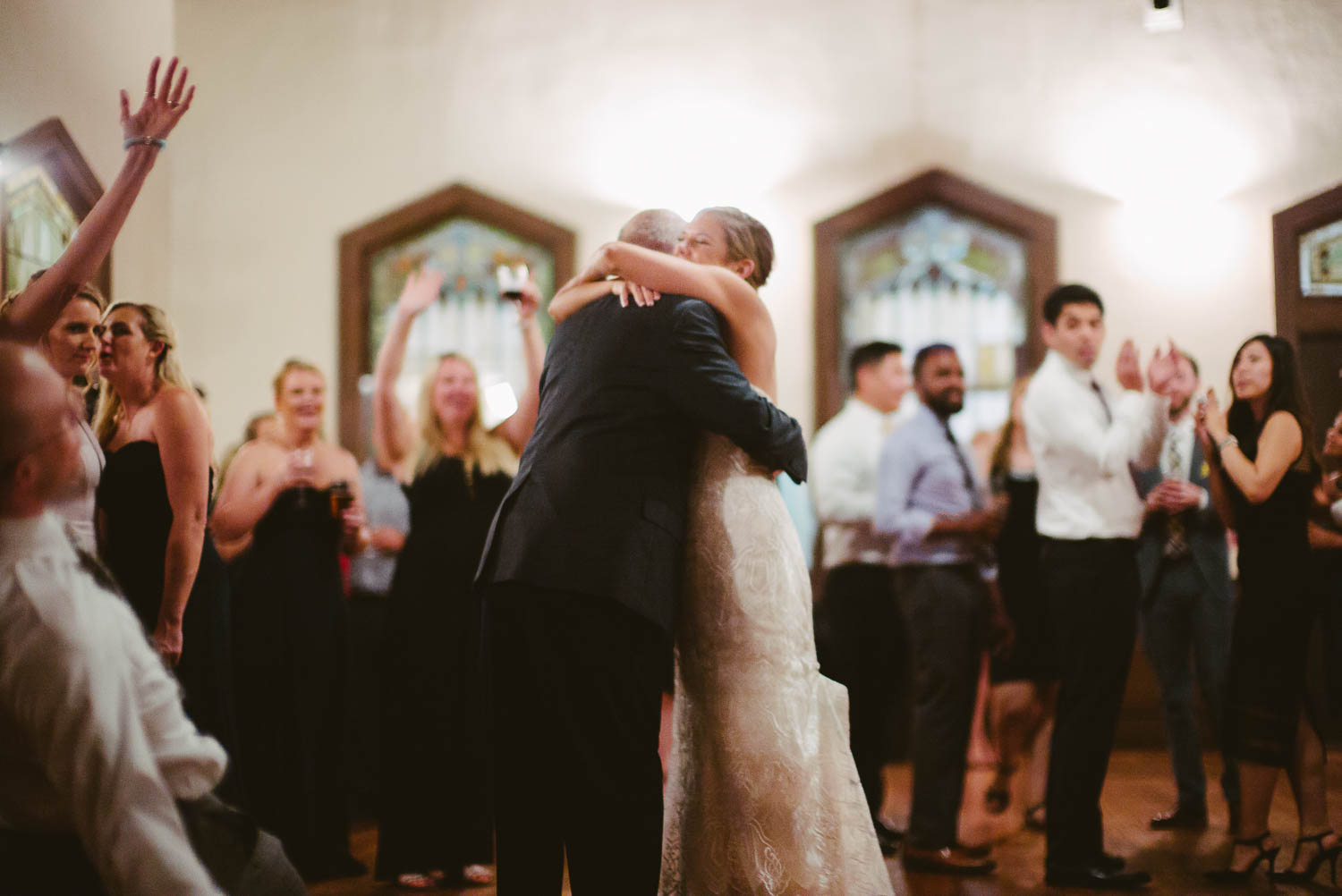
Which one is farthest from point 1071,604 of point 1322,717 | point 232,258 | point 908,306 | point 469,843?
point 232,258

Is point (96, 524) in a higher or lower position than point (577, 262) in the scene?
lower

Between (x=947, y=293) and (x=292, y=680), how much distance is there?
4096mm

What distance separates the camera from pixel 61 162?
1964 mm

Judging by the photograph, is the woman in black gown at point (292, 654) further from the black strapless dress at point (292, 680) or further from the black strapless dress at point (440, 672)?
the black strapless dress at point (440, 672)

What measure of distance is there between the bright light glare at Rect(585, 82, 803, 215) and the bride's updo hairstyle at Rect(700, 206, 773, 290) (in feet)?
12.1

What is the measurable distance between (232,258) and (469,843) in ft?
12.1

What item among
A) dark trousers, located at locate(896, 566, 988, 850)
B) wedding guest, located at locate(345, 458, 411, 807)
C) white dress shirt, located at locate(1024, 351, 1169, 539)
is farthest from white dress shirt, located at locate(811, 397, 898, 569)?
wedding guest, located at locate(345, 458, 411, 807)

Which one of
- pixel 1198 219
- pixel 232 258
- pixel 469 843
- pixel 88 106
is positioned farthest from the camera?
pixel 232 258

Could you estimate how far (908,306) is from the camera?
238 inches

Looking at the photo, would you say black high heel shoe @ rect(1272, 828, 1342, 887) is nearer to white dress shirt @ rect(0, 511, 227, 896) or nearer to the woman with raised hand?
white dress shirt @ rect(0, 511, 227, 896)

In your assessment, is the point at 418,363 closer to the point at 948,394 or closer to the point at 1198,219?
the point at 948,394

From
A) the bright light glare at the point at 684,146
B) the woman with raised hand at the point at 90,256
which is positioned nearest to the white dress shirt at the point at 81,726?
the woman with raised hand at the point at 90,256

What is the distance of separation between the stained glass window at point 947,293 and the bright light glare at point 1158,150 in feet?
2.18

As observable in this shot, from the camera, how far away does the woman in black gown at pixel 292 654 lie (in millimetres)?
3162
